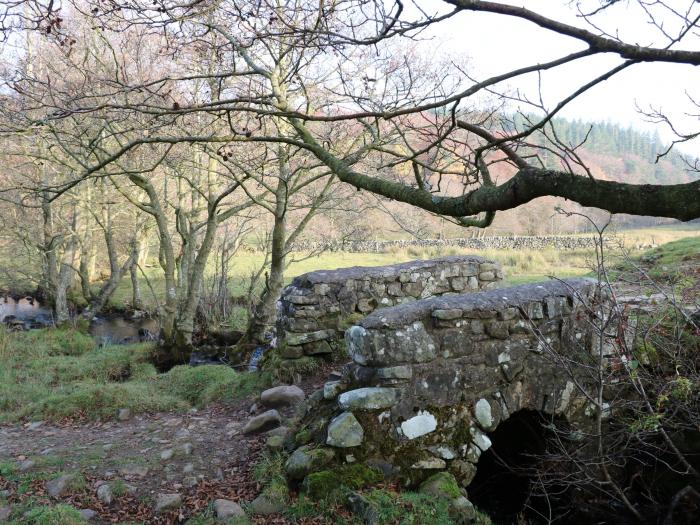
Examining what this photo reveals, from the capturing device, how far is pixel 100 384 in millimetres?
7910

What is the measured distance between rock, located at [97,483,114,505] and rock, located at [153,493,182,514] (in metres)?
0.38

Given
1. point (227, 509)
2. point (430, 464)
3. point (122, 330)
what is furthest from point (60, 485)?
point (122, 330)

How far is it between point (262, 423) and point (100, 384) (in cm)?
342

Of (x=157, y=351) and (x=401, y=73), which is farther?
(x=157, y=351)

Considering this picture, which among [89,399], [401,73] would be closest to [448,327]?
[89,399]

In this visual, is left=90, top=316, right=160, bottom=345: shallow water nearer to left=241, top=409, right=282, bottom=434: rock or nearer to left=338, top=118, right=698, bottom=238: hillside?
left=338, top=118, right=698, bottom=238: hillside

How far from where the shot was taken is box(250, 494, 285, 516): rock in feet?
13.4

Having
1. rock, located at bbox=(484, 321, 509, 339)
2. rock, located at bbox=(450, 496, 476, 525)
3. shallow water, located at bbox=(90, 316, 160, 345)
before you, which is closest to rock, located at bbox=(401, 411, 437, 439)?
rock, located at bbox=(450, 496, 476, 525)

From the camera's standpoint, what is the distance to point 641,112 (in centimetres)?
450

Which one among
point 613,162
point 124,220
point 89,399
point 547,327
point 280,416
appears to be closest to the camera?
point 547,327

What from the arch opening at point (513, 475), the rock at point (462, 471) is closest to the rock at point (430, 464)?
the rock at point (462, 471)

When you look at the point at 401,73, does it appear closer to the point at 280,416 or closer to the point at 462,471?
the point at 280,416

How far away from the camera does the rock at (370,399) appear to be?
435cm

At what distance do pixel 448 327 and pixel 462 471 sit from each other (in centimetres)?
118
